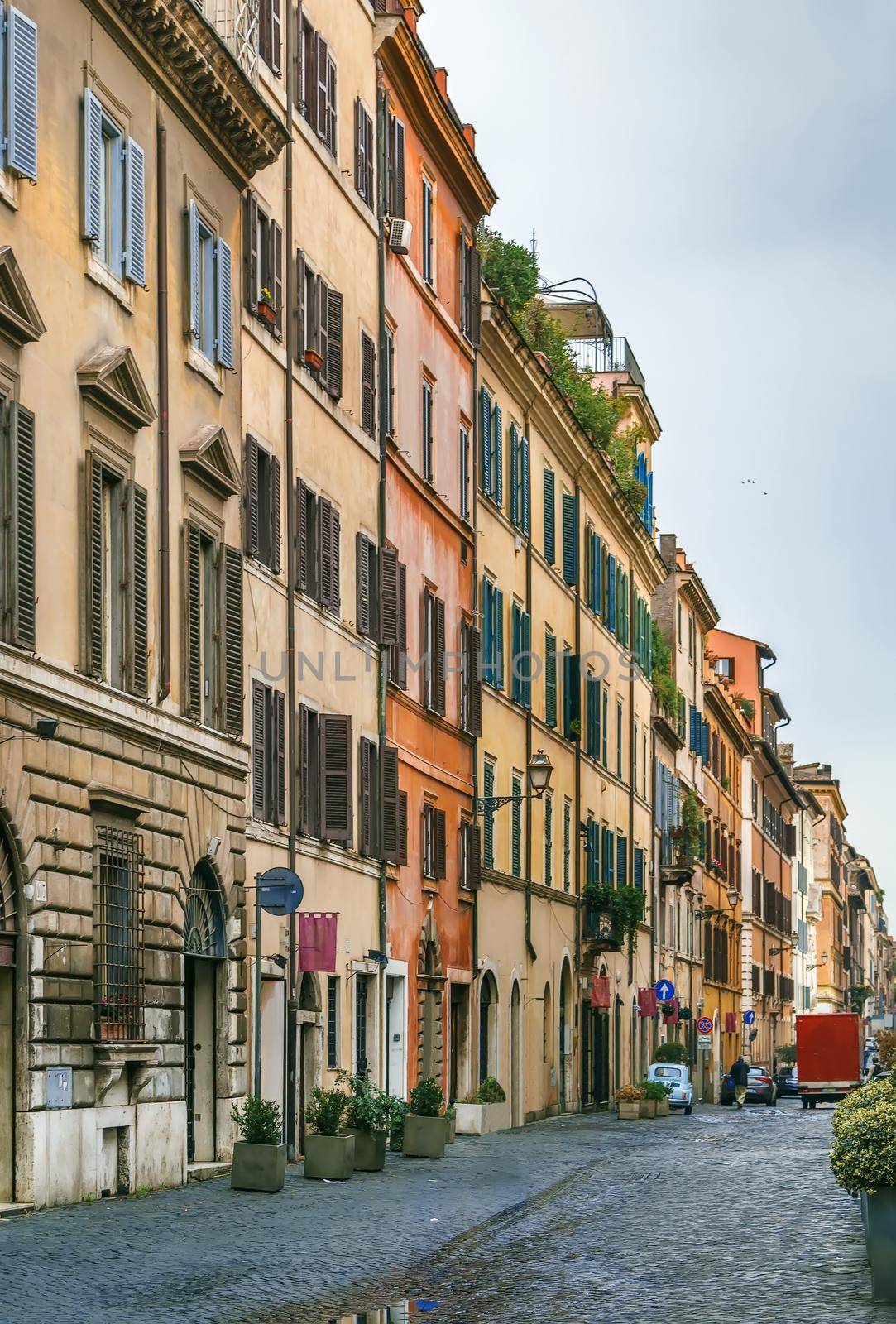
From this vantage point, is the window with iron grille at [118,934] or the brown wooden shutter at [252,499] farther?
the brown wooden shutter at [252,499]

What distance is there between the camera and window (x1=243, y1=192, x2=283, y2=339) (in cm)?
2947

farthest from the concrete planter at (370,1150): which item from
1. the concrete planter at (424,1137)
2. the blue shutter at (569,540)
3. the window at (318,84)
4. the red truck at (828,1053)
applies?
the red truck at (828,1053)

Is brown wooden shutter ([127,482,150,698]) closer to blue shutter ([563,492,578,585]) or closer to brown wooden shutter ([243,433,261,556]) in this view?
brown wooden shutter ([243,433,261,556])

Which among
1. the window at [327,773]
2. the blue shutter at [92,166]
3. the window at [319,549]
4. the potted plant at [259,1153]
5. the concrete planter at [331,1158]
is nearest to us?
the blue shutter at [92,166]

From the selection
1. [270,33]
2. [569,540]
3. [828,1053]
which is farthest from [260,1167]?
[828,1053]

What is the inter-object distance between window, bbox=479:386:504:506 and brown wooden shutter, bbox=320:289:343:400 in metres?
11.7

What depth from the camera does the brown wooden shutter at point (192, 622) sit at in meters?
25.9

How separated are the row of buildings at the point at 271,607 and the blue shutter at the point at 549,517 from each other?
0.69ft

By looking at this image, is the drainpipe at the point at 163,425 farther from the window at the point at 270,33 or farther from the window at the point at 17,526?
the window at the point at 270,33

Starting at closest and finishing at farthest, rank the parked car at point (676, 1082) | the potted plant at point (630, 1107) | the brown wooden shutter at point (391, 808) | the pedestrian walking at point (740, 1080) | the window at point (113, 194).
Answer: the window at point (113, 194) → the brown wooden shutter at point (391, 808) → the potted plant at point (630, 1107) → the parked car at point (676, 1082) → the pedestrian walking at point (740, 1080)

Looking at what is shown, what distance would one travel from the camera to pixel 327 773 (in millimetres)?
32781

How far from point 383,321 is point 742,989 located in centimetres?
7187

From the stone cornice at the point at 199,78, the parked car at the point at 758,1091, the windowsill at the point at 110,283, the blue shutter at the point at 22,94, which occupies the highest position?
the stone cornice at the point at 199,78

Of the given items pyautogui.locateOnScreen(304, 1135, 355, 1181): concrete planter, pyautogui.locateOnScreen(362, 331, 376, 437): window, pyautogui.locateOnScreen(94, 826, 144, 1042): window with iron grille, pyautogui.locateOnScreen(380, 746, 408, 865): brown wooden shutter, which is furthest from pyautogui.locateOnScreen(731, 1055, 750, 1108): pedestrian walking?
pyautogui.locateOnScreen(94, 826, 144, 1042): window with iron grille
